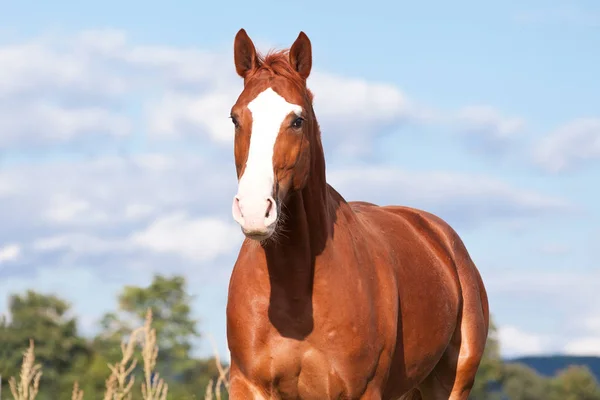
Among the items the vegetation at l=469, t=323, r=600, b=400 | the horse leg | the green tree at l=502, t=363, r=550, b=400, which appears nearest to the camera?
the horse leg

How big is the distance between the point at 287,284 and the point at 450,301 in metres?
1.95

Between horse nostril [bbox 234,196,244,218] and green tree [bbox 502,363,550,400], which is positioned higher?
green tree [bbox 502,363,550,400]

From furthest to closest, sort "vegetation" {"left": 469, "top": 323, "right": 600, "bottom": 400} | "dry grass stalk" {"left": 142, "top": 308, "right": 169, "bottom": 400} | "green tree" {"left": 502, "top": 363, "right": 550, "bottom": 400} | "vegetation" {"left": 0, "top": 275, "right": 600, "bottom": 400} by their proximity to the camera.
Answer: "green tree" {"left": 502, "top": 363, "right": 550, "bottom": 400} < "vegetation" {"left": 469, "top": 323, "right": 600, "bottom": 400} < "vegetation" {"left": 0, "top": 275, "right": 600, "bottom": 400} < "dry grass stalk" {"left": 142, "top": 308, "right": 169, "bottom": 400}

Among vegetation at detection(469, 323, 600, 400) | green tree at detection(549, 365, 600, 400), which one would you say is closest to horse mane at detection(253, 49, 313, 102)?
vegetation at detection(469, 323, 600, 400)

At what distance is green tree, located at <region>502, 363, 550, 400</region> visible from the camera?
86438mm

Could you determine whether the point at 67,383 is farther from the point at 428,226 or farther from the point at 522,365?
the point at 428,226

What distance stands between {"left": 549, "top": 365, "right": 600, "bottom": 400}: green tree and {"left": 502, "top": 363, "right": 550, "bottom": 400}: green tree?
99 cm

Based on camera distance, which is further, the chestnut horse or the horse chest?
the horse chest

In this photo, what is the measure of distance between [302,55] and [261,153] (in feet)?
2.95

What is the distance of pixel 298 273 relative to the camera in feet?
18.7

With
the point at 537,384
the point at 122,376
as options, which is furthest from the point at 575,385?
the point at 122,376

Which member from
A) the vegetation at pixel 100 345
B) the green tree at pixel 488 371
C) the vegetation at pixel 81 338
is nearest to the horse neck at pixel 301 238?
the vegetation at pixel 100 345

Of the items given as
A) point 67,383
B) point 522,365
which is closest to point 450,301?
point 67,383

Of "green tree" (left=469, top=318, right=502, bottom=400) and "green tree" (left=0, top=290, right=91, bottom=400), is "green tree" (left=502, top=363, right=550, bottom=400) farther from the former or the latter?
"green tree" (left=0, top=290, right=91, bottom=400)
